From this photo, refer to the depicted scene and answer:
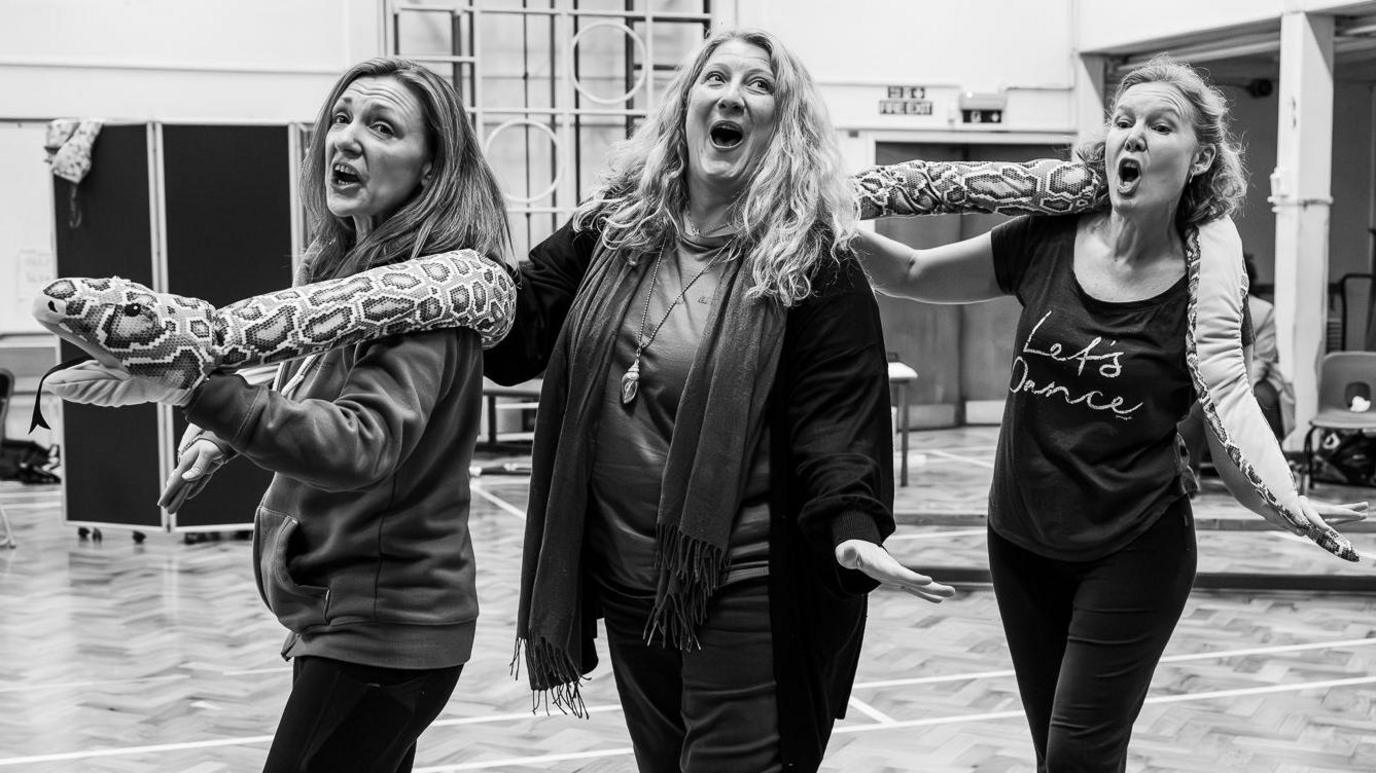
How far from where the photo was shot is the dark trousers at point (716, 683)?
7.04ft

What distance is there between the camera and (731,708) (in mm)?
2150

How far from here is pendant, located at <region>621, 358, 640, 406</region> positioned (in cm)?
223

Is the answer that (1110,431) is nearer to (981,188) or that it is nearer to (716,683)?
(981,188)

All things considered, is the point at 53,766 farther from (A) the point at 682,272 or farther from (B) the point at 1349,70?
(B) the point at 1349,70

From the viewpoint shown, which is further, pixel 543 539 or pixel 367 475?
pixel 543 539

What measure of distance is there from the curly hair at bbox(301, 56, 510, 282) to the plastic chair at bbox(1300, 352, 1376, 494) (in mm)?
8276

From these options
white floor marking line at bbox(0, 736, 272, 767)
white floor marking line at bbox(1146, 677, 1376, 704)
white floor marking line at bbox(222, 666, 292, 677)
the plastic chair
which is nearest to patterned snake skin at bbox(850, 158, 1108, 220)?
white floor marking line at bbox(1146, 677, 1376, 704)

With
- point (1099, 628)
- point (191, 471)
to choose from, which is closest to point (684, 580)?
point (191, 471)

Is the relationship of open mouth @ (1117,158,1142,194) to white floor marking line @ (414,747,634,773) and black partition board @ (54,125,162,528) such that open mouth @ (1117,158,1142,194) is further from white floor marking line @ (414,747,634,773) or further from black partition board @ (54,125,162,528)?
black partition board @ (54,125,162,528)

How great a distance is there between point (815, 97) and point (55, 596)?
530 cm

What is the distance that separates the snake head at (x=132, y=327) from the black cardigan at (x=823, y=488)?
0.86 metres

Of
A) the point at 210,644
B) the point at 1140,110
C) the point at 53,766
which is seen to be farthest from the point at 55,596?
the point at 1140,110

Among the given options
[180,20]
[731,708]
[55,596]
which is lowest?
[55,596]

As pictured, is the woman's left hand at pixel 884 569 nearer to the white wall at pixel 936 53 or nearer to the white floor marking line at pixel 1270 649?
the white floor marking line at pixel 1270 649
